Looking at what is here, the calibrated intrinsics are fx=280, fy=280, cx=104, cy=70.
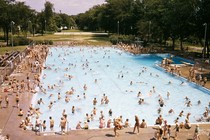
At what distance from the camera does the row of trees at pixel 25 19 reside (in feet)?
214

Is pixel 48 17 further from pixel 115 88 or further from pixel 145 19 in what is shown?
pixel 115 88

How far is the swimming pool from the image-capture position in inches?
899

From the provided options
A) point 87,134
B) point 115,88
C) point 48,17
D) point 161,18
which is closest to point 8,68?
point 115,88

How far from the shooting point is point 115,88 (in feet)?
99.5

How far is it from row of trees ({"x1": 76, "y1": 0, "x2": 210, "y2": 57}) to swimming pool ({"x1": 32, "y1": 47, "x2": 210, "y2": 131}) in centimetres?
710

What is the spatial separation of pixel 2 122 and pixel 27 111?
9.62ft

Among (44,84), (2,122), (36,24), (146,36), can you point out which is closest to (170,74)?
(44,84)

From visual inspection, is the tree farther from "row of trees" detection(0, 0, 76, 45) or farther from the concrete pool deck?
the concrete pool deck

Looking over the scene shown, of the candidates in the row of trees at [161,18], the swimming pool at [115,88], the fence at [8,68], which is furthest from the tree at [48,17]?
the fence at [8,68]

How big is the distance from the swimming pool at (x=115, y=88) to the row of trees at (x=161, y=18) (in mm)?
7105

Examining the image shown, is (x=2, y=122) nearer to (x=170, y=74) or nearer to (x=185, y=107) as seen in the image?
(x=185, y=107)

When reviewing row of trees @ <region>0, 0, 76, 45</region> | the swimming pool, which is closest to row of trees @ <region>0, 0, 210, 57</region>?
row of trees @ <region>0, 0, 76, 45</region>

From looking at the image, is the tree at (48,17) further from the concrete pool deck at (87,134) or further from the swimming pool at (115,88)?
the concrete pool deck at (87,134)

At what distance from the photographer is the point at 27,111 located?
818 inches
